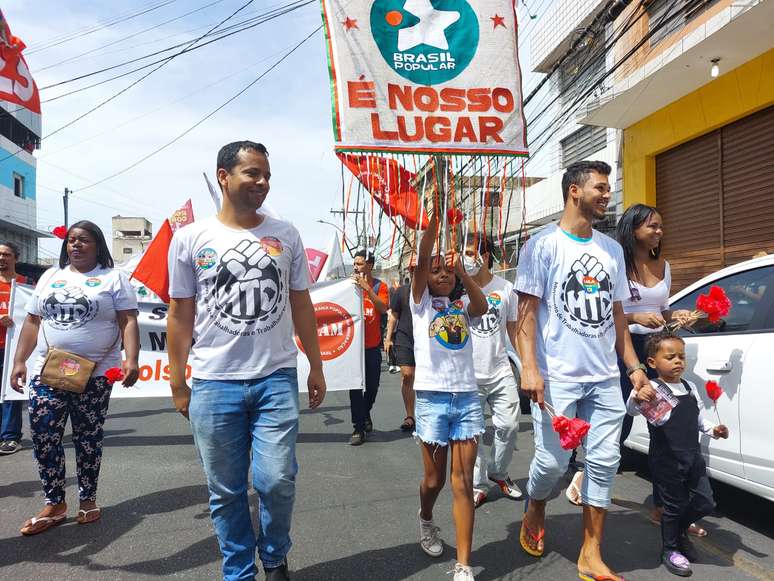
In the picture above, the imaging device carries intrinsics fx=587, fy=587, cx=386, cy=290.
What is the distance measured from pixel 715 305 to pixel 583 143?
1295 centimetres

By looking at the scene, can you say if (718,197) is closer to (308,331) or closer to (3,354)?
(308,331)

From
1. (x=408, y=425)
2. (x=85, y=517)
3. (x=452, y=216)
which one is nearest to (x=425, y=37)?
(x=452, y=216)

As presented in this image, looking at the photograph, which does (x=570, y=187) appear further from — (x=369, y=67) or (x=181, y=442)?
(x=181, y=442)

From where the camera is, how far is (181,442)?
5680 mm

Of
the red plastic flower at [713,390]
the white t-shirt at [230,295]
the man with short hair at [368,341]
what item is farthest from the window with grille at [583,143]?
the white t-shirt at [230,295]

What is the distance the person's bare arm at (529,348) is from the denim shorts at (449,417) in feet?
0.91

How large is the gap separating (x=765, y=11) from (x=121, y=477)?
27.7 feet

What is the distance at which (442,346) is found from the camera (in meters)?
2.94

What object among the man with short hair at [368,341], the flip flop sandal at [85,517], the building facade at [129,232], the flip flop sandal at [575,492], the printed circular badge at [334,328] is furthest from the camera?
the building facade at [129,232]

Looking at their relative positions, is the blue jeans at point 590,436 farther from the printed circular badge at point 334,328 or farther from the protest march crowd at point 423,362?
the printed circular badge at point 334,328

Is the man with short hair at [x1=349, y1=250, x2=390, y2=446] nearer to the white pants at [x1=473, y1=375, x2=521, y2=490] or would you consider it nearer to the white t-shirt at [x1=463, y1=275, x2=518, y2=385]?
the white t-shirt at [x1=463, y1=275, x2=518, y2=385]

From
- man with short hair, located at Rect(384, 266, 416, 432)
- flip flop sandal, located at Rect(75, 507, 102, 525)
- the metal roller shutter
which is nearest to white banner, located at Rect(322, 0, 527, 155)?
man with short hair, located at Rect(384, 266, 416, 432)

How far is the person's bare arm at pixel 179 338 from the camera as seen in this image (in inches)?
98.7

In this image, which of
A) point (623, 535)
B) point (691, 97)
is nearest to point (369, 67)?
point (623, 535)
